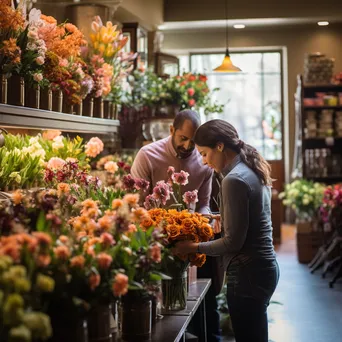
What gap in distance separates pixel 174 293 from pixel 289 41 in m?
11.2

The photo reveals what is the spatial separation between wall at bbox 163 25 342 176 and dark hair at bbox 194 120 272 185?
1078 cm

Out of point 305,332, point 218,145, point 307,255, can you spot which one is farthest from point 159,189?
point 307,255

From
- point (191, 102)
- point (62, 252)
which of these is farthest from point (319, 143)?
point (62, 252)

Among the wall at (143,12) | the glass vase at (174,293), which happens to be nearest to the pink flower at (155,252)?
the glass vase at (174,293)

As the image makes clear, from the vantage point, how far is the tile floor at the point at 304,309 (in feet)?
19.2

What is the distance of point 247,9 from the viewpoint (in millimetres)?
12461

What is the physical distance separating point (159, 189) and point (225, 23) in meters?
10.1

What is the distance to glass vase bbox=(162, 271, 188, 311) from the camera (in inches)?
123

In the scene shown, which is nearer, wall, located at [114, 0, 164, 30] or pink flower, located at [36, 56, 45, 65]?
pink flower, located at [36, 56, 45, 65]

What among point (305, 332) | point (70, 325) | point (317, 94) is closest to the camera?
point (70, 325)

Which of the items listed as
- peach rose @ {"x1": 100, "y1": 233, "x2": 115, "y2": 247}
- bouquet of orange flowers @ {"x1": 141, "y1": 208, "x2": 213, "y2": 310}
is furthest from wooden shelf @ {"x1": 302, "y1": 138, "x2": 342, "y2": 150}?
peach rose @ {"x1": 100, "y1": 233, "x2": 115, "y2": 247}

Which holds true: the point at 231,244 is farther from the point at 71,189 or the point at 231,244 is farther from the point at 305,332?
the point at 305,332

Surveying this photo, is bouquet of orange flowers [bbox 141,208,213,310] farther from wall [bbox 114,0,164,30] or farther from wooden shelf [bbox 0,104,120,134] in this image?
wall [bbox 114,0,164,30]

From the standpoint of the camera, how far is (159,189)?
129 inches
